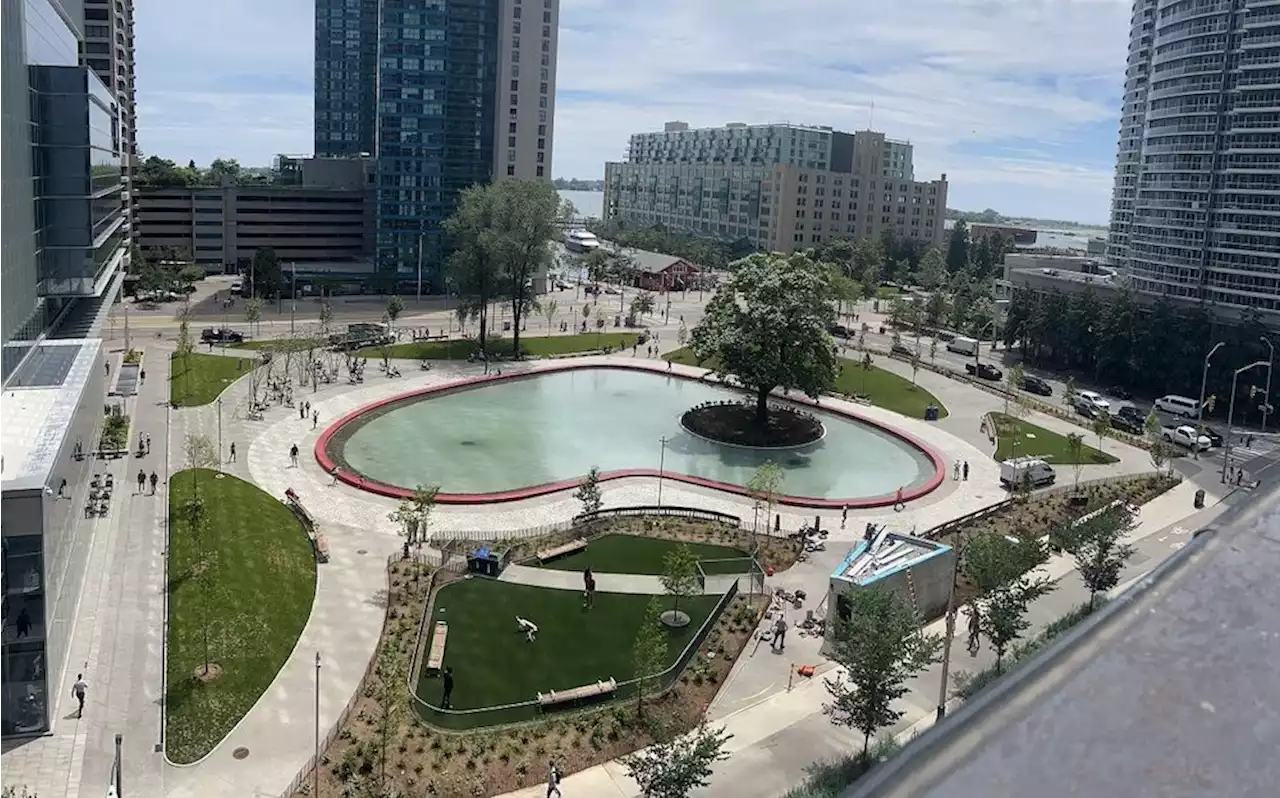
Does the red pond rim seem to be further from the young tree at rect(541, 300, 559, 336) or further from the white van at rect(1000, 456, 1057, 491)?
the young tree at rect(541, 300, 559, 336)

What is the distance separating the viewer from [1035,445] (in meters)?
35.3

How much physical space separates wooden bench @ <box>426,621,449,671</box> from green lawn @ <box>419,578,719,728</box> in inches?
4.8

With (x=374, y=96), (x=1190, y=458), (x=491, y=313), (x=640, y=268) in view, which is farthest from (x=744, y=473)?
(x=374, y=96)

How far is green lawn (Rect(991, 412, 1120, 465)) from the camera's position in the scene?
1330 inches

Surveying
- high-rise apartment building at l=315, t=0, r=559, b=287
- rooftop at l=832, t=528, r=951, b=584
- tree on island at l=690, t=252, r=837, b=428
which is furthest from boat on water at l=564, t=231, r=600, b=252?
rooftop at l=832, t=528, r=951, b=584

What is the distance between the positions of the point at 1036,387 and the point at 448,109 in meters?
36.9

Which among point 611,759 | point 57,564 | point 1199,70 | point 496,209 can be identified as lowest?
point 611,759

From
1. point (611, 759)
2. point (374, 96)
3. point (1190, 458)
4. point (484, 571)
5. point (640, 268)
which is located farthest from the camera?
point (374, 96)

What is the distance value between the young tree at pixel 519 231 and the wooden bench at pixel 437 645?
28549 mm

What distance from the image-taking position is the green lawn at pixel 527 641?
55.1ft

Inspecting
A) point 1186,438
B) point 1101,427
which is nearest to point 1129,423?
point 1186,438

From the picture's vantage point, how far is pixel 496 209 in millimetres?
46812

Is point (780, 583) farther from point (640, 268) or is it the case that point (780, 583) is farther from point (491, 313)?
point (640, 268)

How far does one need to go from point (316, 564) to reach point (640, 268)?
6188cm
